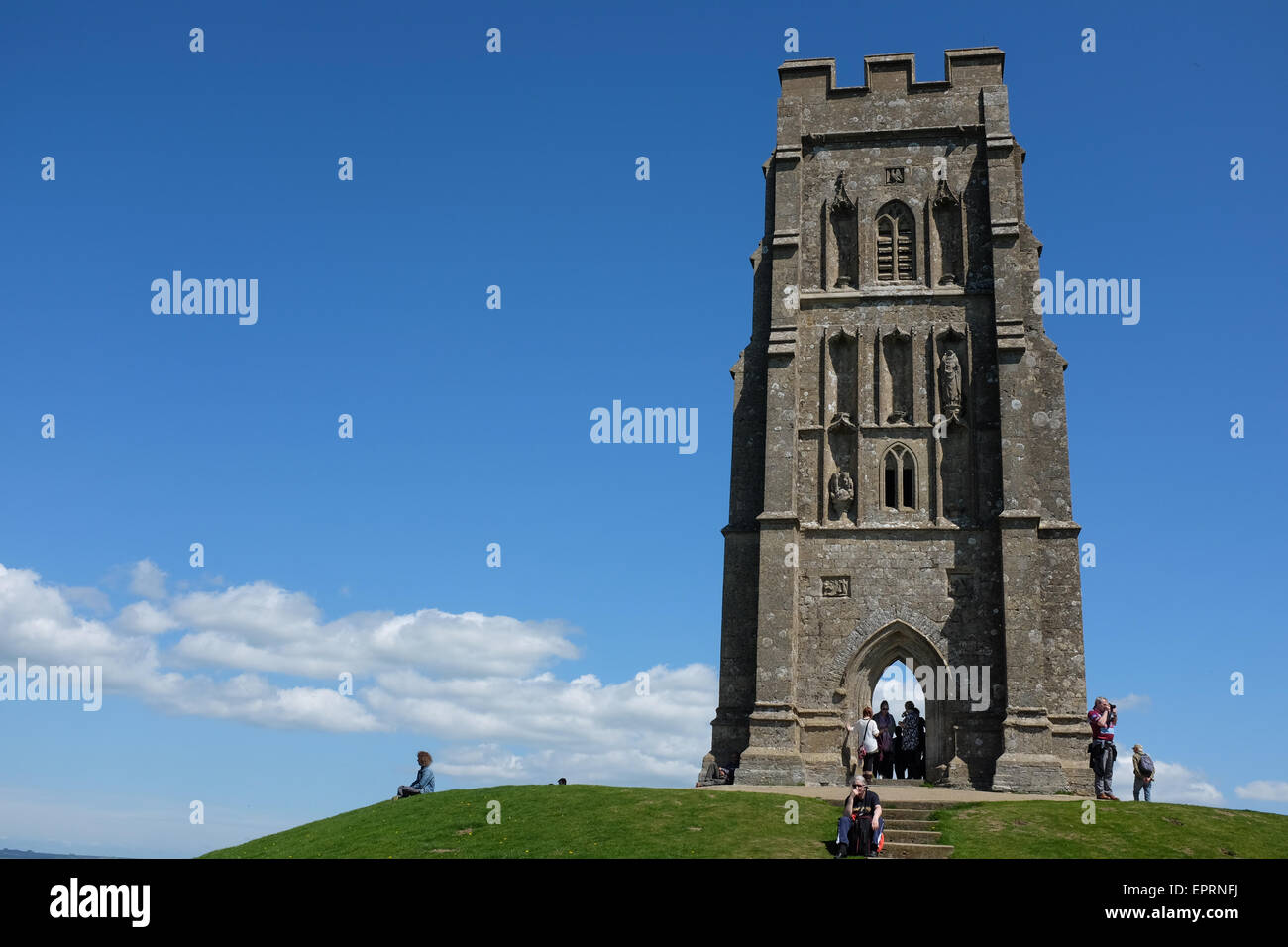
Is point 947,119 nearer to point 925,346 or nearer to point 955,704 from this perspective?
point 925,346

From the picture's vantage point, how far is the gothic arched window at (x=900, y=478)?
3278 cm

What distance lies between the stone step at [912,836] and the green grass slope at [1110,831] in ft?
0.67

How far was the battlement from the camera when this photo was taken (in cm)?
3553

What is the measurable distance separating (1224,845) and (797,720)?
11717mm

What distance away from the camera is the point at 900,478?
32.9m

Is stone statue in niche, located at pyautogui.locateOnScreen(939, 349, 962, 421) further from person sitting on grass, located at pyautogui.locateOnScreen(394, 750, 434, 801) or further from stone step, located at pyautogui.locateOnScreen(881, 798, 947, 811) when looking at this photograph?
person sitting on grass, located at pyautogui.locateOnScreen(394, 750, 434, 801)

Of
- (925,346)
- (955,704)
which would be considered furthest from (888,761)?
(925,346)

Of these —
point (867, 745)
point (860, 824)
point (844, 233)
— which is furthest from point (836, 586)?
point (860, 824)

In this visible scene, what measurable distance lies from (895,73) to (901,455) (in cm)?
1228

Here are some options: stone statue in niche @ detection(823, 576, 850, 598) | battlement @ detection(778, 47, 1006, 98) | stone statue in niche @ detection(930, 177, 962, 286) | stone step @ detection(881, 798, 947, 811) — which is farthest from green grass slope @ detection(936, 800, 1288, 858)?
battlement @ detection(778, 47, 1006, 98)

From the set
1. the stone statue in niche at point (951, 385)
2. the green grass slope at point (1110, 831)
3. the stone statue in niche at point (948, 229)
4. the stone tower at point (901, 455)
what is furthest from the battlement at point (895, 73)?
the green grass slope at point (1110, 831)

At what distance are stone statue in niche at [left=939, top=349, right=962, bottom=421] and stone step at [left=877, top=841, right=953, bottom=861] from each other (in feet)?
50.7

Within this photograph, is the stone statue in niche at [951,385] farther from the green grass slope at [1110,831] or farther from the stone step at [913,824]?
the stone step at [913,824]
